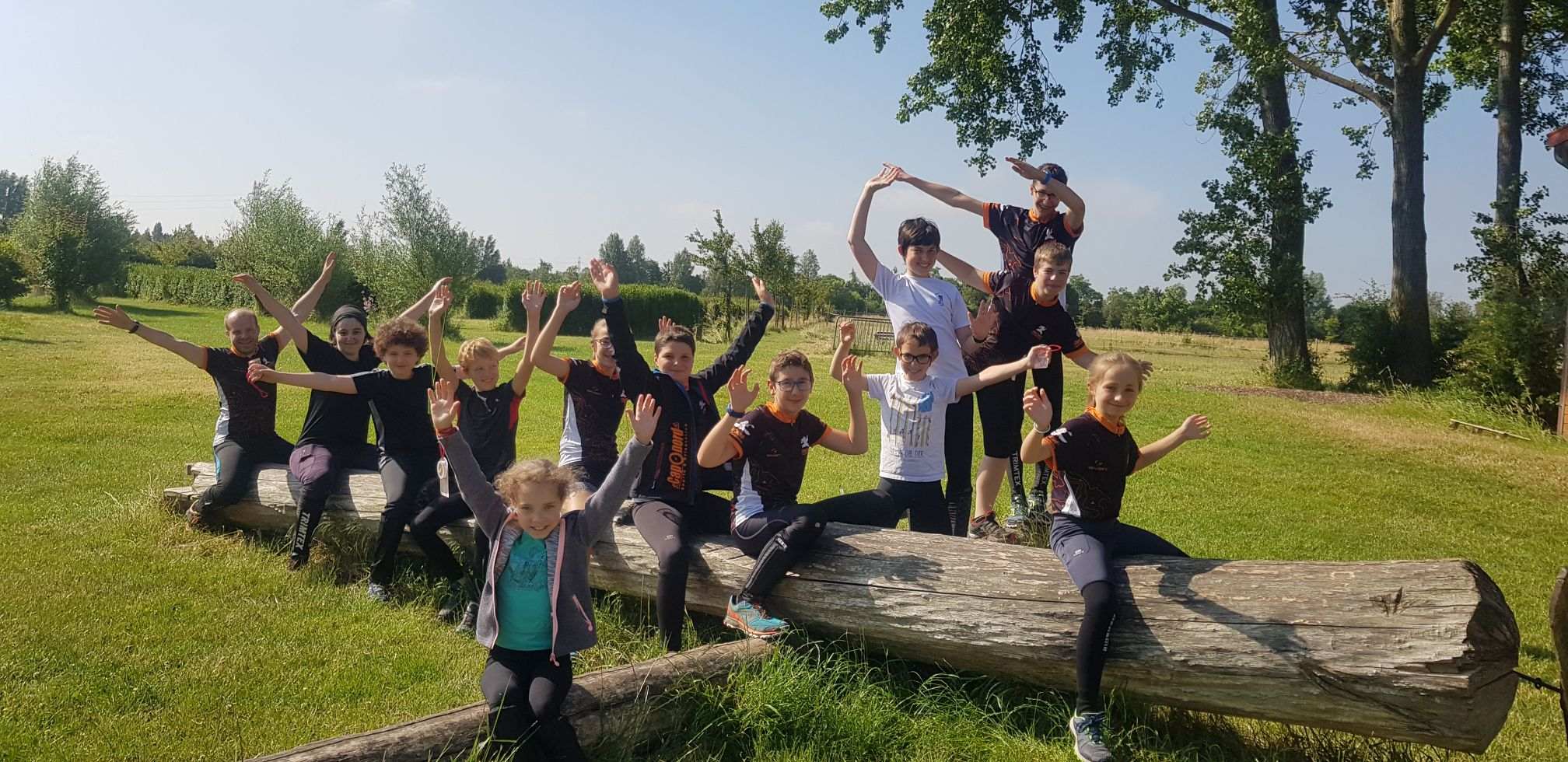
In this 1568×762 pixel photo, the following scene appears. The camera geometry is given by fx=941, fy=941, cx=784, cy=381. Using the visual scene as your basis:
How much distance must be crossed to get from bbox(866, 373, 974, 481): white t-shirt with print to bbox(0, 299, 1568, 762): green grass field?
3.70ft

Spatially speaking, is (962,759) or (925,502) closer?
(962,759)

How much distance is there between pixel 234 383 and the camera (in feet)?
22.0

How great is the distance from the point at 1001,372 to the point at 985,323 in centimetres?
75

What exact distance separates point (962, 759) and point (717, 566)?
1.57m

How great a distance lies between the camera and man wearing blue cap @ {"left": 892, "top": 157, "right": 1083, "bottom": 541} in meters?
6.11

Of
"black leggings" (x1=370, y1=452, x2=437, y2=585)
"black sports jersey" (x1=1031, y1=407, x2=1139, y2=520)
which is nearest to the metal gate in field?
"black leggings" (x1=370, y1=452, x2=437, y2=585)

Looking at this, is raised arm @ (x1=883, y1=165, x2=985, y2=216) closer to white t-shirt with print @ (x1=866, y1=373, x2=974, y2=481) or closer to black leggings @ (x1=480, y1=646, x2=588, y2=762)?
white t-shirt with print @ (x1=866, y1=373, x2=974, y2=481)

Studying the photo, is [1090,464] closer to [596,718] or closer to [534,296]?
[596,718]

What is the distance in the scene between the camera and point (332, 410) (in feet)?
21.4

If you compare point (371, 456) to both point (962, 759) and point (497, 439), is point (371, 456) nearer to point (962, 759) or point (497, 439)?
point (497, 439)

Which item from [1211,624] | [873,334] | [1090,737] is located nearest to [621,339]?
[1090,737]

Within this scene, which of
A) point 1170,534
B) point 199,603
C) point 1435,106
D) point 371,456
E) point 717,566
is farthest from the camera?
point 1435,106

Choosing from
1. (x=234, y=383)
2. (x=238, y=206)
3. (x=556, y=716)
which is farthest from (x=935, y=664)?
(x=238, y=206)

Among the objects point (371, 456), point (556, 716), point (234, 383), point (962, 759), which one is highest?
point (234, 383)
